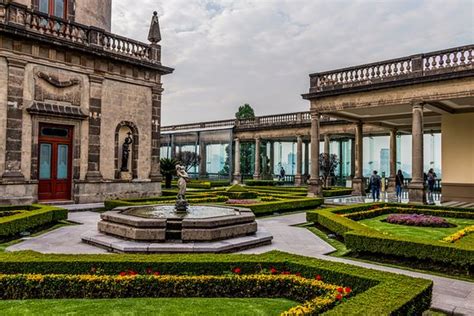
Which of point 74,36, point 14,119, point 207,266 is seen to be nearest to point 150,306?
point 207,266

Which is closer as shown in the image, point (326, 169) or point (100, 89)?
point (100, 89)

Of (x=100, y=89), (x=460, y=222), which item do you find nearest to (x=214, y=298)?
(x=460, y=222)

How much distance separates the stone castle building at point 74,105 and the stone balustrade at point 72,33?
0.13 ft

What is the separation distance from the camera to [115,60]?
734 inches

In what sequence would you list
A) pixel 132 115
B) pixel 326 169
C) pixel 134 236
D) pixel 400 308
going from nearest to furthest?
pixel 400 308 → pixel 134 236 → pixel 132 115 → pixel 326 169

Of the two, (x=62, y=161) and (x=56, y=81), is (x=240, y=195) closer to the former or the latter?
(x=62, y=161)

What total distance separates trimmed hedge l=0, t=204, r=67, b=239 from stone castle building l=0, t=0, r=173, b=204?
116 inches

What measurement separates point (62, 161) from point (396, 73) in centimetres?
1635

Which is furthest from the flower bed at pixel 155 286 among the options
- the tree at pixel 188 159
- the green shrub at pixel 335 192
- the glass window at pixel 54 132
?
the tree at pixel 188 159

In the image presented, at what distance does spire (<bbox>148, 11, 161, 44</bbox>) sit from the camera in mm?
20111

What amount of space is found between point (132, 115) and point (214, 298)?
1518 cm

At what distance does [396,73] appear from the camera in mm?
18250

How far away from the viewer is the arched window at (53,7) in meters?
17.9

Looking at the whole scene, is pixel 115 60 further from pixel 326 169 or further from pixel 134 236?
pixel 326 169
